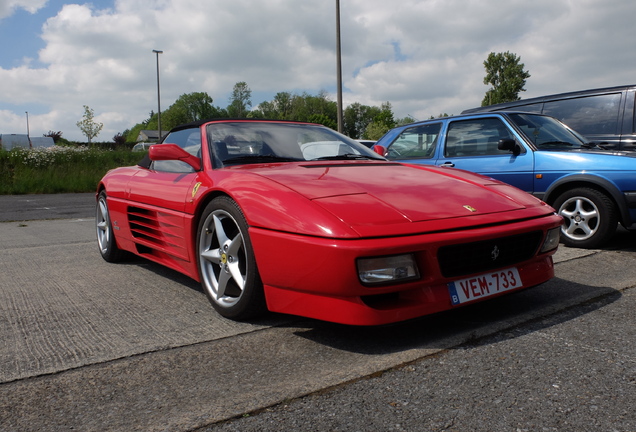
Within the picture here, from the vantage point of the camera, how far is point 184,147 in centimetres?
383

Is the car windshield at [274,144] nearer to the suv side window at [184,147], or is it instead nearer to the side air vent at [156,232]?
the suv side window at [184,147]

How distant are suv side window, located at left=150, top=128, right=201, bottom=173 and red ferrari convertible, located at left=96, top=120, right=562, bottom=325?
2 cm

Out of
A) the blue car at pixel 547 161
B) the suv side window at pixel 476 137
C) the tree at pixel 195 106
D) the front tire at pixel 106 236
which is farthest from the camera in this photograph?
the tree at pixel 195 106

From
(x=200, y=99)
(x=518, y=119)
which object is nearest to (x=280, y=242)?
(x=518, y=119)

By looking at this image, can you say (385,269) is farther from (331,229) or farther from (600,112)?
(600,112)

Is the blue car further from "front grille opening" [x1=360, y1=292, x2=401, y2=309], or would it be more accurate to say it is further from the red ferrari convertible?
"front grille opening" [x1=360, y1=292, x2=401, y2=309]

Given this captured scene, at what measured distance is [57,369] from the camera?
2213mm

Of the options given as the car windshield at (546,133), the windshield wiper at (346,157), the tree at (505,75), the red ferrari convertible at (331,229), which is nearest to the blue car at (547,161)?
the car windshield at (546,133)

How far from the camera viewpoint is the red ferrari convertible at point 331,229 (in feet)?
7.50

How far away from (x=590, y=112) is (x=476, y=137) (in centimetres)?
187

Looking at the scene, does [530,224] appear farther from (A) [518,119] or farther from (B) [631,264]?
(A) [518,119]

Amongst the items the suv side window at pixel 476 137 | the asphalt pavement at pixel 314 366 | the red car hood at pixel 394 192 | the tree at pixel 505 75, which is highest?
the tree at pixel 505 75

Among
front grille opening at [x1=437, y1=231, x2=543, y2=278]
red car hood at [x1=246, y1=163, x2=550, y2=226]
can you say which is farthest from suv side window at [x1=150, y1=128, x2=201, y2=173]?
front grille opening at [x1=437, y1=231, x2=543, y2=278]

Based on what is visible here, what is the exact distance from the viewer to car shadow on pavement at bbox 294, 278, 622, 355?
7.89ft
